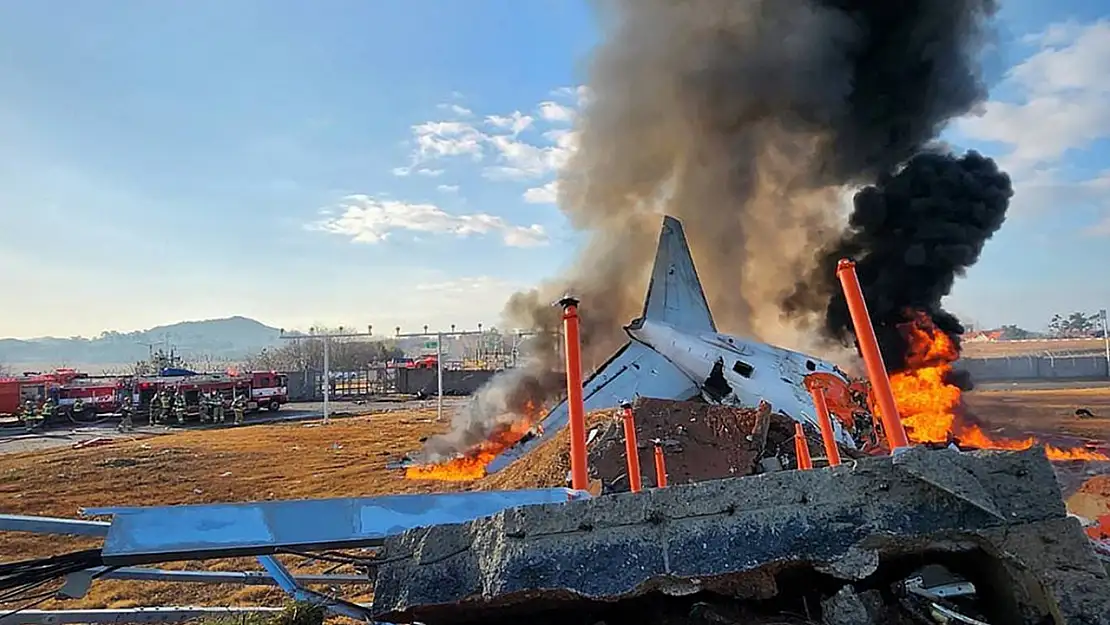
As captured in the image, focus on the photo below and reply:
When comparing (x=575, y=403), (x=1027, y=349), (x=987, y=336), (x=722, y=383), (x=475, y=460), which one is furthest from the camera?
(x=987, y=336)

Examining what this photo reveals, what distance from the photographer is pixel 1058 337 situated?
4033 inches

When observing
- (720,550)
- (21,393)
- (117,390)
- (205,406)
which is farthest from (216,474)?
(21,393)

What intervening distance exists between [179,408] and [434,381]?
20306 mm

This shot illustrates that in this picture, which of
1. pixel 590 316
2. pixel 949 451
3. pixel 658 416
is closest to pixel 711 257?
pixel 590 316

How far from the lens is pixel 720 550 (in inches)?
102

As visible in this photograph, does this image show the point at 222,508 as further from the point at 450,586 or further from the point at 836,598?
the point at 836,598

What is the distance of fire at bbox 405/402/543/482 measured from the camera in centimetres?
1310

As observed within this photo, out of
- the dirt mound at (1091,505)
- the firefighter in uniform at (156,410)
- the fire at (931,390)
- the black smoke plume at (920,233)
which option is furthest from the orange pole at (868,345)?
the firefighter in uniform at (156,410)

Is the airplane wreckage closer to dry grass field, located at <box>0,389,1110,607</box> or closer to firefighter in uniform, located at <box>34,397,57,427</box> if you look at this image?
dry grass field, located at <box>0,389,1110,607</box>

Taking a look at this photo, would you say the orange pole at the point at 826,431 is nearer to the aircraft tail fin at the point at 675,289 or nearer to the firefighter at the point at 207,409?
the aircraft tail fin at the point at 675,289

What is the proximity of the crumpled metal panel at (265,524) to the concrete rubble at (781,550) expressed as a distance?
0.30m

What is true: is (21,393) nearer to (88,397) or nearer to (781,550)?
(88,397)

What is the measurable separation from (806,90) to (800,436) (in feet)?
45.1

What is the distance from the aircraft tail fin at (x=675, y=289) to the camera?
1512 cm
